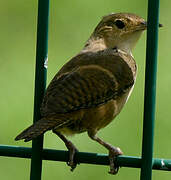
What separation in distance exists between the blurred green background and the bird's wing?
1919mm

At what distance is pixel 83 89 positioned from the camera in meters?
6.02

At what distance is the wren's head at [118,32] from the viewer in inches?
262

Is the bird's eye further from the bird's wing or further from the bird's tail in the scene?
the bird's tail

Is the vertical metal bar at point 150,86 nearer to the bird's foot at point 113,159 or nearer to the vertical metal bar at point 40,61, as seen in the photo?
the bird's foot at point 113,159

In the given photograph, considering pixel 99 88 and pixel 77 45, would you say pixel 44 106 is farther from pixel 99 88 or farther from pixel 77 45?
pixel 77 45

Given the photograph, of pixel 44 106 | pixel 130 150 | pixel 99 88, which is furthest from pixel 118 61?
pixel 130 150

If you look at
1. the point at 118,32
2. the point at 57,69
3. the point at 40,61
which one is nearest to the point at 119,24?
the point at 118,32

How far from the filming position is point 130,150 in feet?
26.2

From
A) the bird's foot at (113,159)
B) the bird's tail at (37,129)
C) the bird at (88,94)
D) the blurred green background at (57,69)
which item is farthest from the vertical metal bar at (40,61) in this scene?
the blurred green background at (57,69)

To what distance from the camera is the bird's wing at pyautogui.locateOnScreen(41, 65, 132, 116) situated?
5938 mm

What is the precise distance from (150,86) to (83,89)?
883mm

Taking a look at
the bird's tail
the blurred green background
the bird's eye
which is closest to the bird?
the bird's tail

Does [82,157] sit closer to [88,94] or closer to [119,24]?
[88,94]

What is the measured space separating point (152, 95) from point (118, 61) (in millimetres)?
1095
